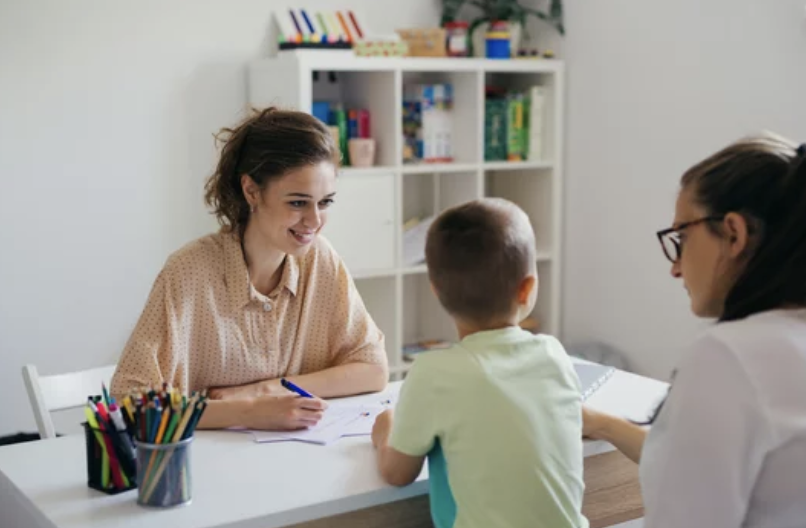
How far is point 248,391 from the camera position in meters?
2.18

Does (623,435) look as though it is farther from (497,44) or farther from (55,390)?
(497,44)

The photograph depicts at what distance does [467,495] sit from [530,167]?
2732 millimetres

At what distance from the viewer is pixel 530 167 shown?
4.13 m

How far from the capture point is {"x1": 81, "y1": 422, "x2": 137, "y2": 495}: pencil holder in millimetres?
1635

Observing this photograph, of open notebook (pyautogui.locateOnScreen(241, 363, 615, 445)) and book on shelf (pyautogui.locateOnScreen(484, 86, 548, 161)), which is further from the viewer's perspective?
book on shelf (pyautogui.locateOnScreen(484, 86, 548, 161))

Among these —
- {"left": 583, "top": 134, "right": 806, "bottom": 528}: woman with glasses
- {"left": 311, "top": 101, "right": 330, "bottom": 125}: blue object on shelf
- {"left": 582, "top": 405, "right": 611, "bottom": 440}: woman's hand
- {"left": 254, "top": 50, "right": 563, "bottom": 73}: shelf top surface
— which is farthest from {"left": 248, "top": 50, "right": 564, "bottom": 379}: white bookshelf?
{"left": 583, "top": 134, "right": 806, "bottom": 528}: woman with glasses

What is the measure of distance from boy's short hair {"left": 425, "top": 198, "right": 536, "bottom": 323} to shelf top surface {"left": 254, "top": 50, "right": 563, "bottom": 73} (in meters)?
2.07

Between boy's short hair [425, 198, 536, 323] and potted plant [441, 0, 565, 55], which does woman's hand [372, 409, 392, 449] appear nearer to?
boy's short hair [425, 198, 536, 323]


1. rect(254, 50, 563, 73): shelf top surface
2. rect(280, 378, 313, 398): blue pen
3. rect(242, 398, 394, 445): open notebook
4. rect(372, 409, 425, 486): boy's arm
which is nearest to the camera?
rect(372, 409, 425, 486): boy's arm

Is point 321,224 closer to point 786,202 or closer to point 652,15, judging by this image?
point 786,202

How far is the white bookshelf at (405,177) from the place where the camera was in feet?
12.0

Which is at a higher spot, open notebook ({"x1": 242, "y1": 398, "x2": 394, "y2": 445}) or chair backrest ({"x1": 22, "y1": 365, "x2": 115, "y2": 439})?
open notebook ({"x1": 242, "y1": 398, "x2": 394, "y2": 445})

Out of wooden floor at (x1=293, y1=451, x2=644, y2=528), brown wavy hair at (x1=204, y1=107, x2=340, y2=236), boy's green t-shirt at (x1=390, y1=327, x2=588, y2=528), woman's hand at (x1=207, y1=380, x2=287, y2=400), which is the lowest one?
wooden floor at (x1=293, y1=451, x2=644, y2=528)

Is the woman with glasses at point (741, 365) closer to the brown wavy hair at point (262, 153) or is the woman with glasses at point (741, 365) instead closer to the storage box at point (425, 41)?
the brown wavy hair at point (262, 153)
